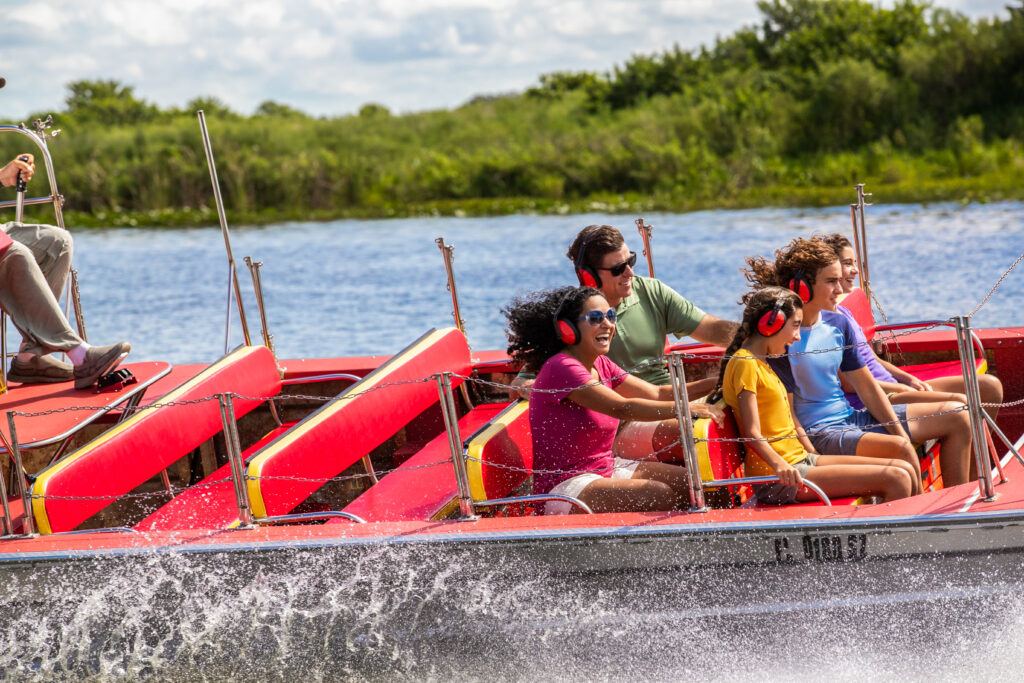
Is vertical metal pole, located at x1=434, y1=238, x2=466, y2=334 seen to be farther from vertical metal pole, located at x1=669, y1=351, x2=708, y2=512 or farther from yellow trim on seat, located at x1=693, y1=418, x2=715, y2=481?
vertical metal pole, located at x1=669, y1=351, x2=708, y2=512

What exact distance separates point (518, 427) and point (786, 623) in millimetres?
1252

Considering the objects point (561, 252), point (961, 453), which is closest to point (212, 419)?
point (961, 453)

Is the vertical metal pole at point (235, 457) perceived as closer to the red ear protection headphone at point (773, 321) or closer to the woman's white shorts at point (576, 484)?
the woman's white shorts at point (576, 484)

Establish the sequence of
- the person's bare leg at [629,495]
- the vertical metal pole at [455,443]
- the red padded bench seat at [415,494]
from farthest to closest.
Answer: the red padded bench seat at [415,494] → the person's bare leg at [629,495] → the vertical metal pole at [455,443]

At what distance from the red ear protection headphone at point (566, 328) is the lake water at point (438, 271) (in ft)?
29.9

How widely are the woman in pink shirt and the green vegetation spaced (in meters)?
18.6

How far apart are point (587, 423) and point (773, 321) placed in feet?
2.38

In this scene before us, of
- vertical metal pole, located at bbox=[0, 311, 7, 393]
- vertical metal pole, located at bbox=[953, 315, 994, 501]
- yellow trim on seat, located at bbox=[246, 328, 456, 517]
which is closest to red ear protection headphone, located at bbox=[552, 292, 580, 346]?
yellow trim on seat, located at bbox=[246, 328, 456, 517]

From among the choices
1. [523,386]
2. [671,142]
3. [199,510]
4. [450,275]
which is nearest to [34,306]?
[199,510]

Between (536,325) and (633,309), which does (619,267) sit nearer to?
(633,309)

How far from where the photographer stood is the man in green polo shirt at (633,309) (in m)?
4.55

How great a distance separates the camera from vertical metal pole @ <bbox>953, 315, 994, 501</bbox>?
11.2 feet

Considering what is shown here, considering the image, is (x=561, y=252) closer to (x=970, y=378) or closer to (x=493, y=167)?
(x=493, y=167)

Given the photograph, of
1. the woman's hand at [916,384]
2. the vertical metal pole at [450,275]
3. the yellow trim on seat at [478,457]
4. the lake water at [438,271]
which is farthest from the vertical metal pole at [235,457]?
the lake water at [438,271]
